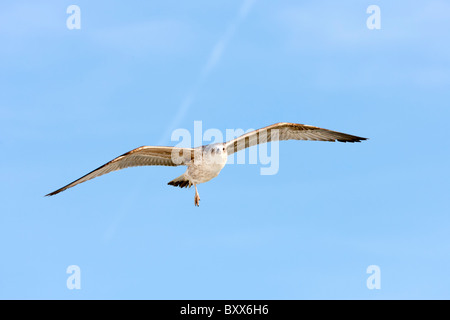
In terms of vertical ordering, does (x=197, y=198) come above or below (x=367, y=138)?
below

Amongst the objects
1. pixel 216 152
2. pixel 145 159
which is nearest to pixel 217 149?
pixel 216 152

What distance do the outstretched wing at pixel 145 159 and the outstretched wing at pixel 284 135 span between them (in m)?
1.43

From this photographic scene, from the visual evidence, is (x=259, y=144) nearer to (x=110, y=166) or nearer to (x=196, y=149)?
(x=196, y=149)

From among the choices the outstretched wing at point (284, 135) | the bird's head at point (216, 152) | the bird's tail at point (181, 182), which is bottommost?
the bird's tail at point (181, 182)

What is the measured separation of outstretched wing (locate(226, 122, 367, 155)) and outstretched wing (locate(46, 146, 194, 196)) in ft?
4.71

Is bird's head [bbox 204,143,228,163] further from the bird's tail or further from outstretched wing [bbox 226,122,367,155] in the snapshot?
the bird's tail

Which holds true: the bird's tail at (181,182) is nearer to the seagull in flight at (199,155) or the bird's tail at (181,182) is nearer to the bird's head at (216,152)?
the seagull in flight at (199,155)

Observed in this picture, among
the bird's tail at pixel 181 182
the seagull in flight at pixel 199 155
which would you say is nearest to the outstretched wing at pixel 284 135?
the seagull in flight at pixel 199 155

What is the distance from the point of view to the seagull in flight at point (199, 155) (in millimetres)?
18547

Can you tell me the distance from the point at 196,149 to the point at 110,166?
8.73 ft

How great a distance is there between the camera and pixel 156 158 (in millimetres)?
19859
